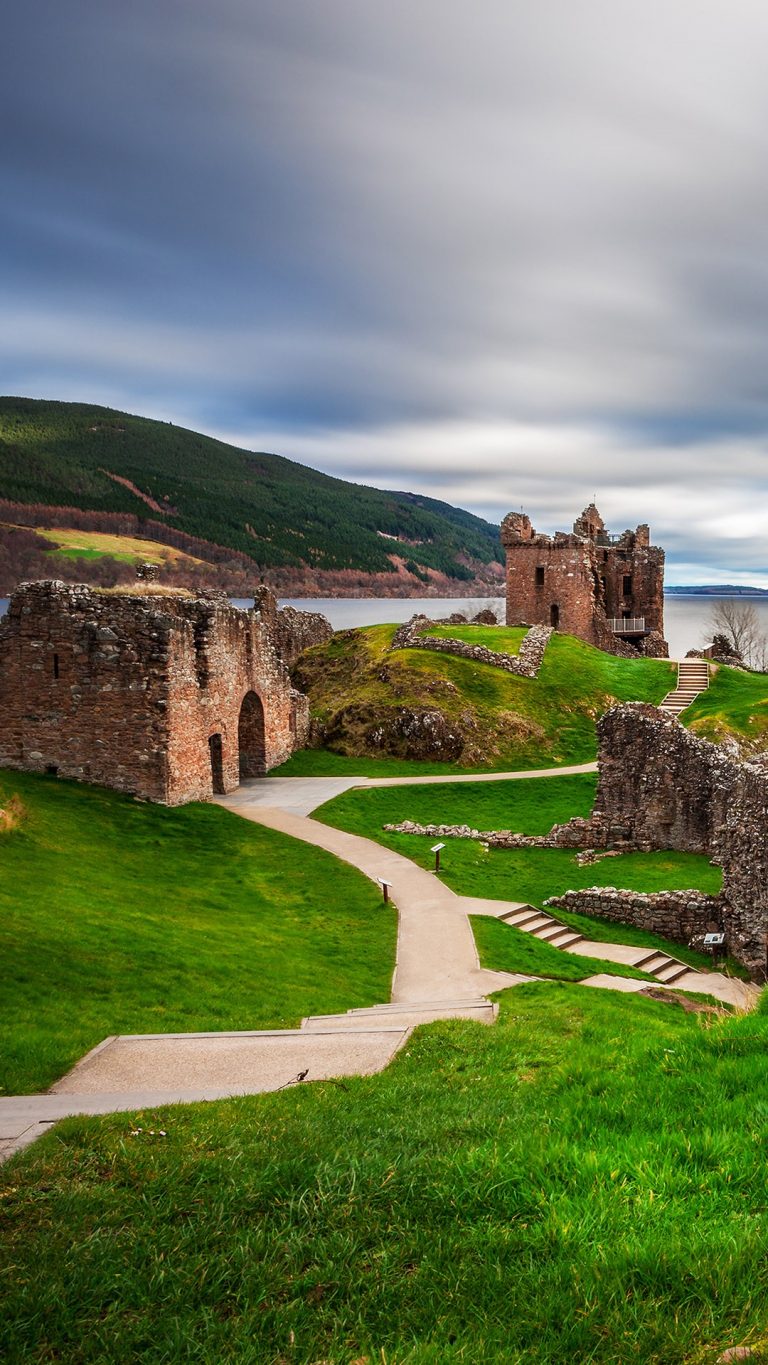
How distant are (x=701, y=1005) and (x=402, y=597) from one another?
593 ft

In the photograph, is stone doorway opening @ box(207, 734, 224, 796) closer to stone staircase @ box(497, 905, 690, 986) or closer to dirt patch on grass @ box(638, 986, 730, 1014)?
stone staircase @ box(497, 905, 690, 986)

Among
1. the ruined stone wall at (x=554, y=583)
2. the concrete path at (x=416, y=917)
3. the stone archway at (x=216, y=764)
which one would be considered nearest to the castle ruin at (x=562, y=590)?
the ruined stone wall at (x=554, y=583)

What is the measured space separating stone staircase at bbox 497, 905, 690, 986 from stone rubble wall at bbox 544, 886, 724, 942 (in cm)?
94

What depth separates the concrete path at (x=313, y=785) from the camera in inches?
1122

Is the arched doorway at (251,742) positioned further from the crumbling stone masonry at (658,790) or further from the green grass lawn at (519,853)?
the crumbling stone masonry at (658,790)

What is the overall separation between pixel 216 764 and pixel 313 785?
405cm

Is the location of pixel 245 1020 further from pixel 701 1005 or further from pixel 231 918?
pixel 701 1005

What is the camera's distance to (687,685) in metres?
43.6

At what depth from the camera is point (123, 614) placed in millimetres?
24578

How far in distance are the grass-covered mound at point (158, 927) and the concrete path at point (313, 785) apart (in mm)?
3356

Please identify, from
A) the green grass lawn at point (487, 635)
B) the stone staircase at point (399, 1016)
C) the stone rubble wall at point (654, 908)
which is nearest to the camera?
the stone staircase at point (399, 1016)

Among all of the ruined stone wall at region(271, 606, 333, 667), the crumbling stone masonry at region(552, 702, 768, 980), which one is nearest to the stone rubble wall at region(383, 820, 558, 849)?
the crumbling stone masonry at region(552, 702, 768, 980)

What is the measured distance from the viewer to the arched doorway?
3347cm

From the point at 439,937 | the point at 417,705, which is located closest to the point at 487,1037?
the point at 439,937
